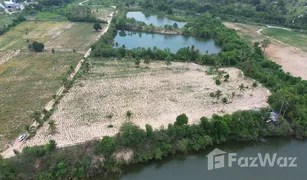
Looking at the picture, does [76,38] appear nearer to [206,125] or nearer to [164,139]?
[164,139]

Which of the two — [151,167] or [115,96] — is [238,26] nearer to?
[115,96]

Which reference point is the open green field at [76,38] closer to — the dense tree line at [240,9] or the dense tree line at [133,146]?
the dense tree line at [240,9]

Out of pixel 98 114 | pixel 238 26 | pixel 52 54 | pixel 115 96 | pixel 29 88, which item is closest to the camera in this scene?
pixel 98 114

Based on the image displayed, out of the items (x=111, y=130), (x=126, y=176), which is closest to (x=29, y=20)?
(x=111, y=130)

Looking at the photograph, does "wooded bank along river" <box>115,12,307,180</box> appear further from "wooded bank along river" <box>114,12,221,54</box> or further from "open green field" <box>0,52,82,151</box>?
"wooded bank along river" <box>114,12,221,54</box>

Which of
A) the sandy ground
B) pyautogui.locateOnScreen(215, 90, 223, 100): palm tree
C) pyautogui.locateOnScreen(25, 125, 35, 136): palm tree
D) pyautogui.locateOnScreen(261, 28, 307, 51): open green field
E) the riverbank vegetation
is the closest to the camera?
the riverbank vegetation

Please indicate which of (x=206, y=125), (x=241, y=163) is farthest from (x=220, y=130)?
(x=241, y=163)

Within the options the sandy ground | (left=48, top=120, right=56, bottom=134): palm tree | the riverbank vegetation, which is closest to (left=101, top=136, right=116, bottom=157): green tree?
the riverbank vegetation
